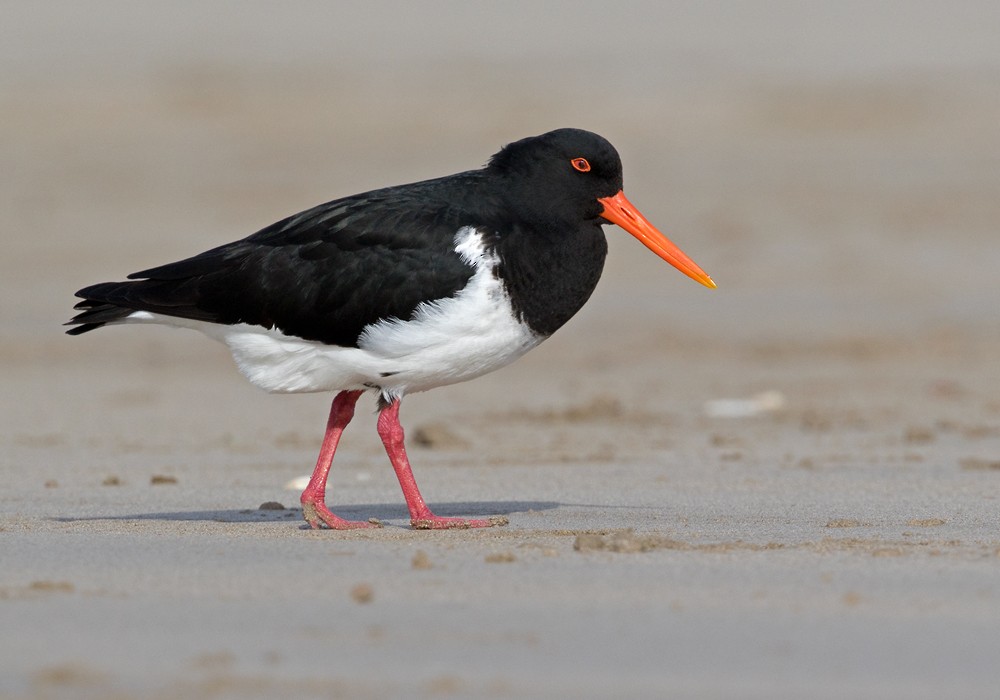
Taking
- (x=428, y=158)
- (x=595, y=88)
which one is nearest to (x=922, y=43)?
(x=595, y=88)

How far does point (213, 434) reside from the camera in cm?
904

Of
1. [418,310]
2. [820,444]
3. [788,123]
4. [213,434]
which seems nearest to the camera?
[418,310]

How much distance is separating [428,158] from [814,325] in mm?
8586

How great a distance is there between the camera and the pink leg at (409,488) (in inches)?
224

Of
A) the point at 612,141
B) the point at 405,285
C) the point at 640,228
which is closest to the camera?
the point at 405,285

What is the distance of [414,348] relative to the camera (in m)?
5.61

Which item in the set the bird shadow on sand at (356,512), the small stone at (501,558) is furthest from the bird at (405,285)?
the small stone at (501,558)

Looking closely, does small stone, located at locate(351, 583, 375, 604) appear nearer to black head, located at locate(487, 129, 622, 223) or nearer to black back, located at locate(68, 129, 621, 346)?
black back, located at locate(68, 129, 621, 346)

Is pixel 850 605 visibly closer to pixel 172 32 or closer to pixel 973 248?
pixel 973 248

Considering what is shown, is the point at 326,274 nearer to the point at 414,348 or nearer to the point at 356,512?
the point at 414,348

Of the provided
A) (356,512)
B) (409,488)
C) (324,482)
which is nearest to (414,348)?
(409,488)

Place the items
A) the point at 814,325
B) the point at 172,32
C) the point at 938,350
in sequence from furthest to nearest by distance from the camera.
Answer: the point at 172,32, the point at 814,325, the point at 938,350

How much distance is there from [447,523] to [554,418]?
3.89 m

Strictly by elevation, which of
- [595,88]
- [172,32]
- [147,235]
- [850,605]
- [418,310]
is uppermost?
[172,32]
